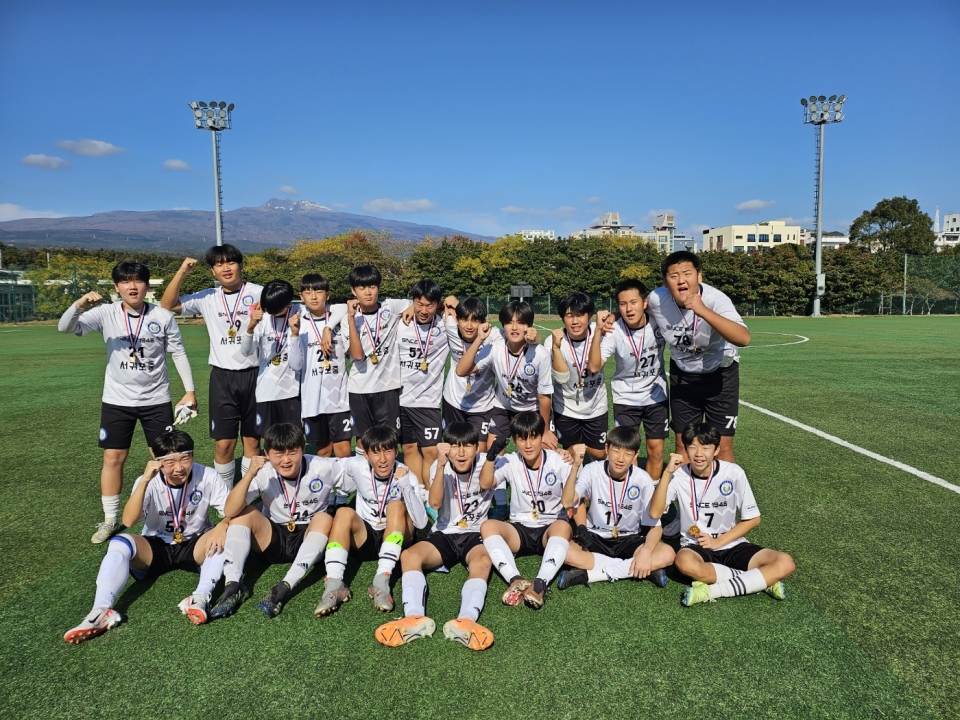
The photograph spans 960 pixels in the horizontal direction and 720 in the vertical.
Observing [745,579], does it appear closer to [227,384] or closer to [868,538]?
[868,538]

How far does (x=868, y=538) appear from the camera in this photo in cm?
448

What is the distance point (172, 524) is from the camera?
399 centimetres

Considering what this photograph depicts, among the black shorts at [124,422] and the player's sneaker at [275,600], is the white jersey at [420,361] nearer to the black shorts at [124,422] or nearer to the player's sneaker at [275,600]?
the black shorts at [124,422]

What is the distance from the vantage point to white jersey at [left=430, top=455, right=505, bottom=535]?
167 inches

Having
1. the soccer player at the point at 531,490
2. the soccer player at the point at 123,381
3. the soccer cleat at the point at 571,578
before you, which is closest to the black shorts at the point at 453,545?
the soccer player at the point at 531,490

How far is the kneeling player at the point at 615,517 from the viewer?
3914 millimetres

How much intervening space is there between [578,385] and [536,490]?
1.17m

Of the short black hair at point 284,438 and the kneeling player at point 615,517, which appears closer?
the kneeling player at point 615,517

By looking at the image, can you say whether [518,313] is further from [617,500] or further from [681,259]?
[617,500]

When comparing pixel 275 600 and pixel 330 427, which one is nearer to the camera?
pixel 275 600

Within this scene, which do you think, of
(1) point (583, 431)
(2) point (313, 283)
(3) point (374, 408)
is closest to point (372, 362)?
(3) point (374, 408)

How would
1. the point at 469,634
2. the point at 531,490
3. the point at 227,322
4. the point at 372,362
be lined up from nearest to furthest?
the point at 469,634, the point at 531,490, the point at 227,322, the point at 372,362

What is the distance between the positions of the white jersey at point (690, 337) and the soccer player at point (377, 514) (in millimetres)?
2353

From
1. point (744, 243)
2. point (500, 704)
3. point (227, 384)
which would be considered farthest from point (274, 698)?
point (744, 243)
